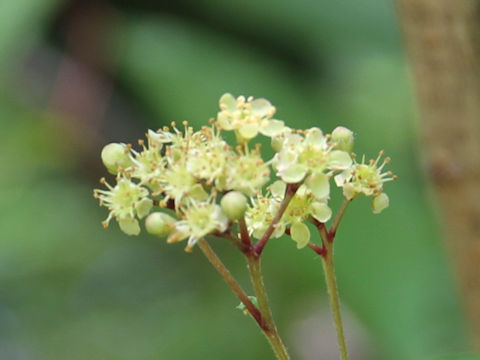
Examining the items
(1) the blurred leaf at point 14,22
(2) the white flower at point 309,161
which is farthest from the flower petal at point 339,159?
(1) the blurred leaf at point 14,22

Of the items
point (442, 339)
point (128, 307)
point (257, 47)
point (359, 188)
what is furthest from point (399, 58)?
point (359, 188)

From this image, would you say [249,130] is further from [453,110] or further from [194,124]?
[194,124]

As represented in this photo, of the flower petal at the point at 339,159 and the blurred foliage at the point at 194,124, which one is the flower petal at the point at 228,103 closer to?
the flower petal at the point at 339,159

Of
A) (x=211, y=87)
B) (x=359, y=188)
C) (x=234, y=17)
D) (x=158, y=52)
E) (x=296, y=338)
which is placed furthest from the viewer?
(x=296, y=338)

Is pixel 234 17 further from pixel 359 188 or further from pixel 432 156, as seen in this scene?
pixel 359 188

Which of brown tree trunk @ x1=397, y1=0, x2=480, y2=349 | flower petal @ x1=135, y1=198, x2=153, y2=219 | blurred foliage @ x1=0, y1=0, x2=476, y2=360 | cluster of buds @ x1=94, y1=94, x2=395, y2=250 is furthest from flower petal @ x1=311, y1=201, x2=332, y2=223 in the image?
blurred foliage @ x1=0, y1=0, x2=476, y2=360

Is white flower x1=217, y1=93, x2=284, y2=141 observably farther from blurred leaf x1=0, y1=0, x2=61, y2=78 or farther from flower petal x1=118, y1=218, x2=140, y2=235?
blurred leaf x1=0, y1=0, x2=61, y2=78

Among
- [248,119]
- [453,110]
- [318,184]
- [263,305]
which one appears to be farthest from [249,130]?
[453,110]

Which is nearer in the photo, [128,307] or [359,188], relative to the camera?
[359,188]
